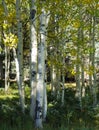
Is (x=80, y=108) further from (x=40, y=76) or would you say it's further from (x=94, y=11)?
(x=40, y=76)

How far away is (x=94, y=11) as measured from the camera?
22.1 metres

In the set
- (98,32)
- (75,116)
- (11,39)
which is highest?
(98,32)

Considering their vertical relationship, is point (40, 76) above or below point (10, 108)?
above

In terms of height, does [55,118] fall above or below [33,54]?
below

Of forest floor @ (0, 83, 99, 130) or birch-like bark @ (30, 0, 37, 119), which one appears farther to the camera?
birch-like bark @ (30, 0, 37, 119)

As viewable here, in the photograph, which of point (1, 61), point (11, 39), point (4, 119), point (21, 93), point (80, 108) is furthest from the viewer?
point (1, 61)

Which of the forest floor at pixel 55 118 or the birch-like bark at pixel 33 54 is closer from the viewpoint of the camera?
the forest floor at pixel 55 118

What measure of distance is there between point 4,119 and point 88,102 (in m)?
12.6

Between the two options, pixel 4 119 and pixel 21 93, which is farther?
pixel 21 93

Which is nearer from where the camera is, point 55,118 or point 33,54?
point 33,54

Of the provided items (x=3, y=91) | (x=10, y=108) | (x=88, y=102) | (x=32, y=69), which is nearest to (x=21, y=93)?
(x=10, y=108)

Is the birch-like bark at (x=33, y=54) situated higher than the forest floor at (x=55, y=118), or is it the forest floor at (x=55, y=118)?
the birch-like bark at (x=33, y=54)

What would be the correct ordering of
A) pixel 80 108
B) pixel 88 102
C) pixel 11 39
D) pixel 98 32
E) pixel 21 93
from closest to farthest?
pixel 11 39 < pixel 21 93 < pixel 80 108 < pixel 88 102 < pixel 98 32

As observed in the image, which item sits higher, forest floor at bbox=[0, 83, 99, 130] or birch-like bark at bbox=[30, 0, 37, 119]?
birch-like bark at bbox=[30, 0, 37, 119]
